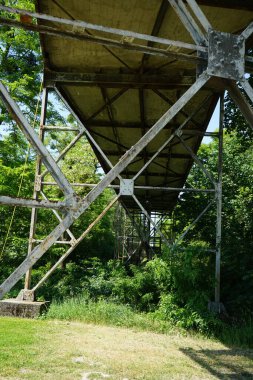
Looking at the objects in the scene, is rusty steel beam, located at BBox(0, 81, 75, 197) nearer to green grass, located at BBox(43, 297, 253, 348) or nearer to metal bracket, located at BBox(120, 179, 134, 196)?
green grass, located at BBox(43, 297, 253, 348)

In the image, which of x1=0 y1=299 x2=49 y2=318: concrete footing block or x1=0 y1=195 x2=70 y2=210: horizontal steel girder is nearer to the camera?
x1=0 y1=195 x2=70 y2=210: horizontal steel girder

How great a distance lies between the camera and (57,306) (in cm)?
895

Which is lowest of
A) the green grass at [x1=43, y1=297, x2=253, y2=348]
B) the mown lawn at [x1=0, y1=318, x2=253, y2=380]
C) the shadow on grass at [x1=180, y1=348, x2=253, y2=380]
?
the shadow on grass at [x1=180, y1=348, x2=253, y2=380]

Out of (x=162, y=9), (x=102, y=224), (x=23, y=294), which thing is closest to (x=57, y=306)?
(x=23, y=294)

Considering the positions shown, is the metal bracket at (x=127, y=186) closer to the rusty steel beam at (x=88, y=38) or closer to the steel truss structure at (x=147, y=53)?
the steel truss structure at (x=147, y=53)

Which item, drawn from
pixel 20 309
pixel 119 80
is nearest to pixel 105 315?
pixel 20 309

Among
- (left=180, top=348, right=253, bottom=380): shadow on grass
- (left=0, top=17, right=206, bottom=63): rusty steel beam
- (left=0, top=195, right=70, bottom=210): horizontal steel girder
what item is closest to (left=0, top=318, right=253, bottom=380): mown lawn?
(left=180, top=348, right=253, bottom=380): shadow on grass

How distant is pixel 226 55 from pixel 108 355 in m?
4.42

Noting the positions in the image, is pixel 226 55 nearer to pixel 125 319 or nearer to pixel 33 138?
pixel 33 138

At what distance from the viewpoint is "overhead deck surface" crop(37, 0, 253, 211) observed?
22.4ft

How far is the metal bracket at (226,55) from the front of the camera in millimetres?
4723

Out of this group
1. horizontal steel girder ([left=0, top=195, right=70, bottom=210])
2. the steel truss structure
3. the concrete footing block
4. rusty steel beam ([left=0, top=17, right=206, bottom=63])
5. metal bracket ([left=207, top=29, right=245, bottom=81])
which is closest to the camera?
horizontal steel girder ([left=0, top=195, right=70, bottom=210])

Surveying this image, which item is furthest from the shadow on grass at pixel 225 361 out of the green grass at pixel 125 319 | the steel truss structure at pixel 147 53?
the steel truss structure at pixel 147 53

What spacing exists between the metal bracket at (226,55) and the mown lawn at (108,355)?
3.76 m
